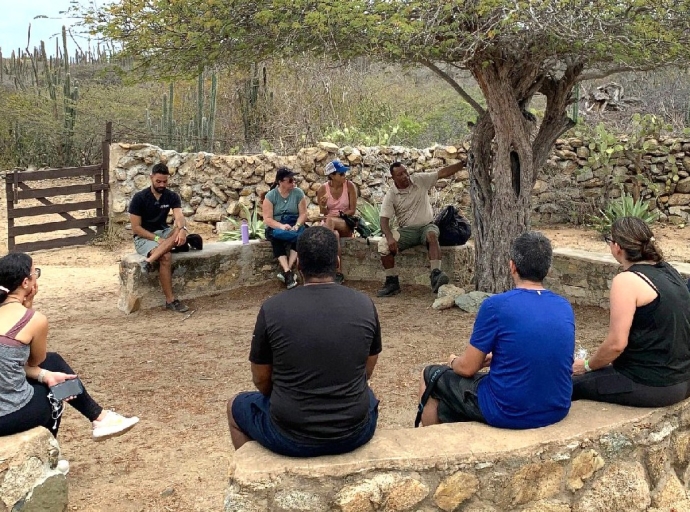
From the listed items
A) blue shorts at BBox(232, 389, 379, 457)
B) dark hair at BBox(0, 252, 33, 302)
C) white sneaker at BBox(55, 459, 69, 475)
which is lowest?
white sneaker at BBox(55, 459, 69, 475)

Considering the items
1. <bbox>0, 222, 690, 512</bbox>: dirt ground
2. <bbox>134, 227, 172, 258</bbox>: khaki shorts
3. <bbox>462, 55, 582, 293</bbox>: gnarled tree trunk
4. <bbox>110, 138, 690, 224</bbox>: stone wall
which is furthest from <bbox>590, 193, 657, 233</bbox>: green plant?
<bbox>134, 227, 172, 258</bbox>: khaki shorts

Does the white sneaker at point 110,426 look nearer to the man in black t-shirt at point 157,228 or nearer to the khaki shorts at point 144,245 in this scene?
the man in black t-shirt at point 157,228

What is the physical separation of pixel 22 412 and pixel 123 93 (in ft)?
62.4

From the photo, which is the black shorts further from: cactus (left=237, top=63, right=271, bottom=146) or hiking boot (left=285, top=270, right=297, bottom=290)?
cactus (left=237, top=63, right=271, bottom=146)

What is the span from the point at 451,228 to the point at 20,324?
5128 mm

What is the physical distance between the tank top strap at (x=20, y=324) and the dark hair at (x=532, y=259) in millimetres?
2174

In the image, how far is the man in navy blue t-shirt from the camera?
2.92 m

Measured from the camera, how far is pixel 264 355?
2.79 metres

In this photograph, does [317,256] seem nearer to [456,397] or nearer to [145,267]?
[456,397]

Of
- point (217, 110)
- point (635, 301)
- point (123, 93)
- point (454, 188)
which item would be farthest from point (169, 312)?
point (123, 93)

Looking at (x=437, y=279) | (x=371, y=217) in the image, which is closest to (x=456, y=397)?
(x=437, y=279)

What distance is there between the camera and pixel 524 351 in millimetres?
2918

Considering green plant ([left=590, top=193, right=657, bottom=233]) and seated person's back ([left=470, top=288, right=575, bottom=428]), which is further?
green plant ([left=590, top=193, right=657, bottom=233])

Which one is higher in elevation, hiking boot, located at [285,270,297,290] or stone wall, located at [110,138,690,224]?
stone wall, located at [110,138,690,224]
